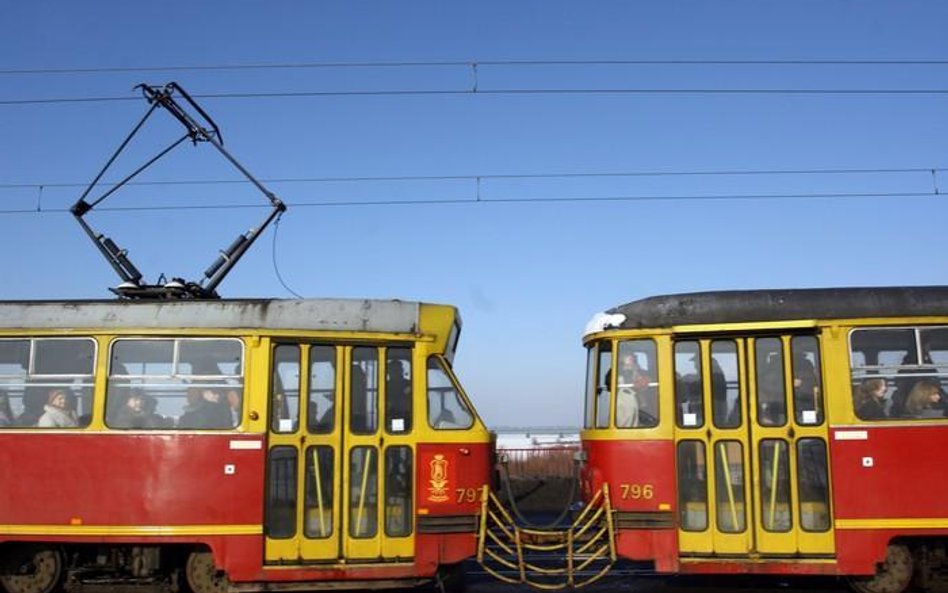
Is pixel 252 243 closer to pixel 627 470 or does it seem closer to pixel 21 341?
pixel 21 341

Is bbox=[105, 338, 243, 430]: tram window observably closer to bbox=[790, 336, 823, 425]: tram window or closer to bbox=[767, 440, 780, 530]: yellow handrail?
bbox=[767, 440, 780, 530]: yellow handrail

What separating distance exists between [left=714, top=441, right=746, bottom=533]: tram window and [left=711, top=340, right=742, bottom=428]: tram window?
0.89ft

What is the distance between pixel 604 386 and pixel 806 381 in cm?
221

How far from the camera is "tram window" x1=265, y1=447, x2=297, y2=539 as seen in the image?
9547 millimetres

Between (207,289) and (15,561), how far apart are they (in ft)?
11.9

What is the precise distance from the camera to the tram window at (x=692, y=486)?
32.0 ft

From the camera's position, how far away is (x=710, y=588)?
35.6 feet

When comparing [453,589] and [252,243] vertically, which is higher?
[252,243]

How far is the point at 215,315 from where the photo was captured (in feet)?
32.4

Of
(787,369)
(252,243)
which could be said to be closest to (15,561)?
(252,243)

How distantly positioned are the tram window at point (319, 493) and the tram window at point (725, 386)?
4.26 m

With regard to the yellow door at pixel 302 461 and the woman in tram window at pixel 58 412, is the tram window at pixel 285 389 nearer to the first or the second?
the yellow door at pixel 302 461

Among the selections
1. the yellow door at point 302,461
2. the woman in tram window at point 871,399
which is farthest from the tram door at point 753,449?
the yellow door at point 302,461

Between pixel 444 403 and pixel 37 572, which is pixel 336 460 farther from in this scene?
pixel 37 572
